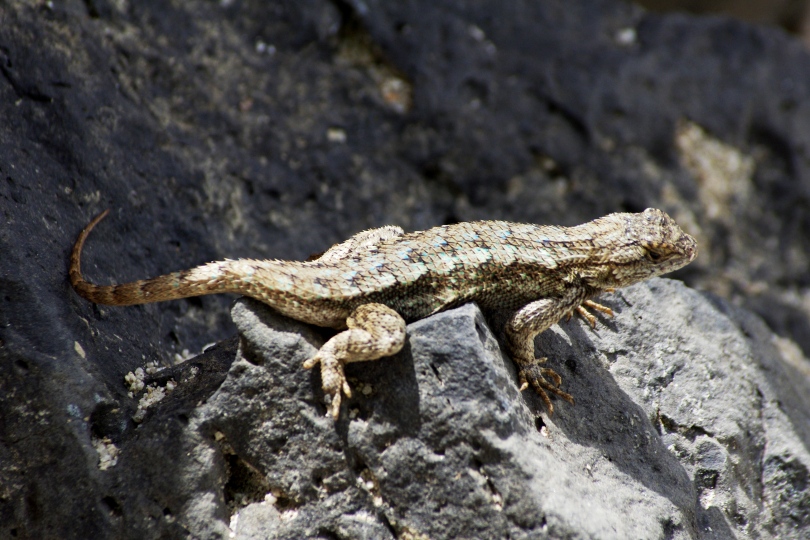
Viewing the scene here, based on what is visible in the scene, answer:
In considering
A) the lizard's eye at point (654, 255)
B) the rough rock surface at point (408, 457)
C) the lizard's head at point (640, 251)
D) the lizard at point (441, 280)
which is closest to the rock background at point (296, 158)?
the rough rock surface at point (408, 457)

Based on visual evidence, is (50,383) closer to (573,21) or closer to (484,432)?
(484,432)

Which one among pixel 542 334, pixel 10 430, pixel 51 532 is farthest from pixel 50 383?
pixel 542 334

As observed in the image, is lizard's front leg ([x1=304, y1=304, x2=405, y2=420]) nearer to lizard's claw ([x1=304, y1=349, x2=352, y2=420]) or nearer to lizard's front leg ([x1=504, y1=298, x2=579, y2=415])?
lizard's claw ([x1=304, y1=349, x2=352, y2=420])

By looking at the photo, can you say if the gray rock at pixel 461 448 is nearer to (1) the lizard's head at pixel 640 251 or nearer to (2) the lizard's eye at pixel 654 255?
(1) the lizard's head at pixel 640 251

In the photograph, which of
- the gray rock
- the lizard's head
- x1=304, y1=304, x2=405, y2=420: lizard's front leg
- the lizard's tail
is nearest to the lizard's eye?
the lizard's head

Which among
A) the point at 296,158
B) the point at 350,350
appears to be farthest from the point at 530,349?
the point at 296,158

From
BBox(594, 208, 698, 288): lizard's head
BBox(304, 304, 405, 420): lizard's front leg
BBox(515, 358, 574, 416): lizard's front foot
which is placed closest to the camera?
BBox(304, 304, 405, 420): lizard's front leg
